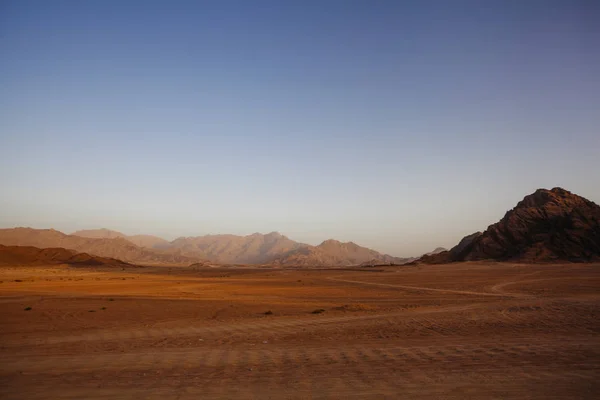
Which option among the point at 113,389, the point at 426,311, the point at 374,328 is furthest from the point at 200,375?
the point at 426,311

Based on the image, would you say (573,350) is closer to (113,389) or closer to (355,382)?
(355,382)

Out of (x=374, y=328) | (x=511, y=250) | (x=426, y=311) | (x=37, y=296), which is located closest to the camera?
(x=374, y=328)

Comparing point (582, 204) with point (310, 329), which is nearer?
point (310, 329)

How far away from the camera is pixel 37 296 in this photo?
86.9 ft

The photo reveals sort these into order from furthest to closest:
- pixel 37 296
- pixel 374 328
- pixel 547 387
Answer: pixel 37 296 < pixel 374 328 < pixel 547 387

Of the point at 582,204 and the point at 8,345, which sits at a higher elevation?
the point at 582,204

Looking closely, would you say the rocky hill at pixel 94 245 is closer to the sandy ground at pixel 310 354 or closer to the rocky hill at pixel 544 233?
the rocky hill at pixel 544 233

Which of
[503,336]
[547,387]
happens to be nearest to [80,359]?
[547,387]

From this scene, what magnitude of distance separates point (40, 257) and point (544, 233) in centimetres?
10991

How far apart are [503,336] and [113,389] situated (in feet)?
34.7

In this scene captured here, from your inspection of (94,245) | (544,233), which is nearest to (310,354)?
(544,233)

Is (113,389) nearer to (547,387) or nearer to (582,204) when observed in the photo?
(547,387)

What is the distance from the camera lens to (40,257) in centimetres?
9456

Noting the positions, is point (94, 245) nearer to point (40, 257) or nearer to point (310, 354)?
point (40, 257)
